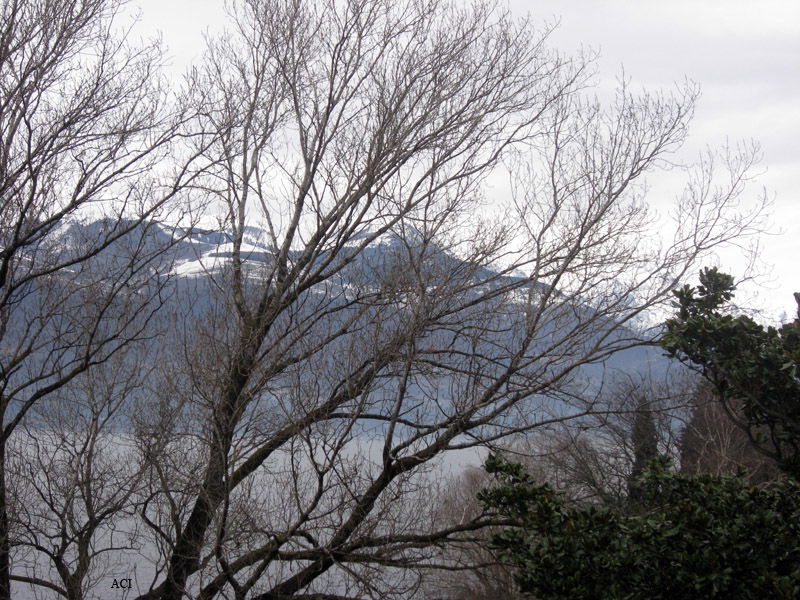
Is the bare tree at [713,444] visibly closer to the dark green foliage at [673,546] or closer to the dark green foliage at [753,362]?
the dark green foliage at [753,362]

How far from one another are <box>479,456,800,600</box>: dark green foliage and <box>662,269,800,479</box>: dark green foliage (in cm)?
42

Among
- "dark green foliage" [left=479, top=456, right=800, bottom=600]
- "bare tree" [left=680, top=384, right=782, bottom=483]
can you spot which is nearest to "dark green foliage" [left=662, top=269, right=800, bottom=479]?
"dark green foliage" [left=479, top=456, right=800, bottom=600]

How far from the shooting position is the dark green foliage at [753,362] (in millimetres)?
4613

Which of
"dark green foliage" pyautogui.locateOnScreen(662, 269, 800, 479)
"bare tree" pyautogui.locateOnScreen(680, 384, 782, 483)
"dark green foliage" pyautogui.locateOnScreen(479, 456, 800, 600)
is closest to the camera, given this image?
"dark green foliage" pyautogui.locateOnScreen(479, 456, 800, 600)

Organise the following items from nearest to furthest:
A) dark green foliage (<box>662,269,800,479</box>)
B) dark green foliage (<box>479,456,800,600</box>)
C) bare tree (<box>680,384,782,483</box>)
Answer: dark green foliage (<box>479,456,800,600</box>) → dark green foliage (<box>662,269,800,479</box>) → bare tree (<box>680,384,782,483</box>)

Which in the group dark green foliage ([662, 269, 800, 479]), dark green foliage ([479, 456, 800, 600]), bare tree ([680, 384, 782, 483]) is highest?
bare tree ([680, 384, 782, 483])

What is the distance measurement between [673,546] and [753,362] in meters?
1.27

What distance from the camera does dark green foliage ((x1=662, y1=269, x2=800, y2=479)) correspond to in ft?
15.1

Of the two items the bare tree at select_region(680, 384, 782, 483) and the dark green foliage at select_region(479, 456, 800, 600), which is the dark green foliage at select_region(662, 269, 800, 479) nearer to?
the dark green foliage at select_region(479, 456, 800, 600)

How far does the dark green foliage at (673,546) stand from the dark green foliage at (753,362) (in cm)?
42

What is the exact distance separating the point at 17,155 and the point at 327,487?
4.73 metres

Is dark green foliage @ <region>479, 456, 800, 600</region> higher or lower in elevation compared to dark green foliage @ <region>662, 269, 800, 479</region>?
lower

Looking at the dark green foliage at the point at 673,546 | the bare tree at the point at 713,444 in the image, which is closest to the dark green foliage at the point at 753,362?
the dark green foliage at the point at 673,546

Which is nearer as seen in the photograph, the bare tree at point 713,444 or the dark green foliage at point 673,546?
the dark green foliage at point 673,546
